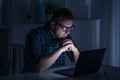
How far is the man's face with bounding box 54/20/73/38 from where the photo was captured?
6.89ft

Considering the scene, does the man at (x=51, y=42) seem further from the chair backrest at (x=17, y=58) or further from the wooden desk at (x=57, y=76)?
A: the chair backrest at (x=17, y=58)

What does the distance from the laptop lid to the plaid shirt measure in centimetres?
41

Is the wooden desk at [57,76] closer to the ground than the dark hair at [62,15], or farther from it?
closer to the ground

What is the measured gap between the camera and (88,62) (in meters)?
1.79

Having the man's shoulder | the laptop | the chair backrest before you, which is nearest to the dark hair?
the man's shoulder

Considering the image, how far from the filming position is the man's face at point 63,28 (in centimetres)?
210

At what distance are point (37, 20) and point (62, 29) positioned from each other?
73cm

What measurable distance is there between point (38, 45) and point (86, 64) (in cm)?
52

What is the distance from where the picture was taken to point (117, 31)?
304cm

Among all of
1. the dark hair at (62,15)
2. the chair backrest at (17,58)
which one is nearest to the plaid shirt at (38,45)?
the dark hair at (62,15)

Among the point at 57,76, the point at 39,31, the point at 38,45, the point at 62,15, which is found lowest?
the point at 57,76

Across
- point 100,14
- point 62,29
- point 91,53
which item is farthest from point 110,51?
point 91,53

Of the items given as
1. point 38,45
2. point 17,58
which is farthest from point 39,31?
point 17,58

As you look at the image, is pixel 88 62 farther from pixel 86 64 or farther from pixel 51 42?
pixel 51 42
